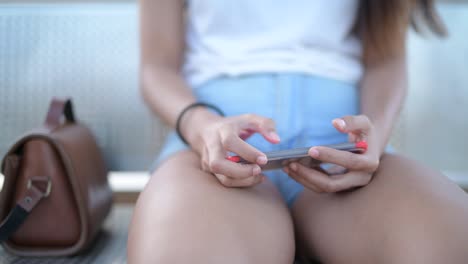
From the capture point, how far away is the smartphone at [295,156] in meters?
0.59

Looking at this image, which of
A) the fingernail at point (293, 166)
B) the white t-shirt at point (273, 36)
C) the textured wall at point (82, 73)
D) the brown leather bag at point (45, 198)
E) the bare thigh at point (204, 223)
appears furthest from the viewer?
the textured wall at point (82, 73)

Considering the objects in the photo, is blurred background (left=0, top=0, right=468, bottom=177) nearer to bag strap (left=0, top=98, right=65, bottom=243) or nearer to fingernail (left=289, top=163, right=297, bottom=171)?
bag strap (left=0, top=98, right=65, bottom=243)

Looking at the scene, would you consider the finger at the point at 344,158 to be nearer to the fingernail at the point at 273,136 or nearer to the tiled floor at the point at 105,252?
the fingernail at the point at 273,136

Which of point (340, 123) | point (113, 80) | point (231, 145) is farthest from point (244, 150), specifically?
point (113, 80)

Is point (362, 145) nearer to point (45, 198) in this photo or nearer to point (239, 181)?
point (239, 181)

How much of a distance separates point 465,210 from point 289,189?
1.00 ft

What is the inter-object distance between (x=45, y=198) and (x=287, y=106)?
1.51 feet

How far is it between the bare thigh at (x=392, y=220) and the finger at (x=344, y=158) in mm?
43

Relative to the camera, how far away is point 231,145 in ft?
1.93

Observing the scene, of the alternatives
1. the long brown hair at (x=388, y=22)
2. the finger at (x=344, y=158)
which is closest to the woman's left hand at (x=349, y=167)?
the finger at (x=344, y=158)

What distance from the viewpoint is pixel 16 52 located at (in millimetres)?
1176

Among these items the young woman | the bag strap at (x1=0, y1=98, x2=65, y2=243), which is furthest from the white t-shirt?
the bag strap at (x1=0, y1=98, x2=65, y2=243)

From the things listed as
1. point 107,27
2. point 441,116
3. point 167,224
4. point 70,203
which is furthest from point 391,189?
point 107,27

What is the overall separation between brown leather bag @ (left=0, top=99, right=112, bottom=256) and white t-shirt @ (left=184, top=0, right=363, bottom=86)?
307 millimetres
